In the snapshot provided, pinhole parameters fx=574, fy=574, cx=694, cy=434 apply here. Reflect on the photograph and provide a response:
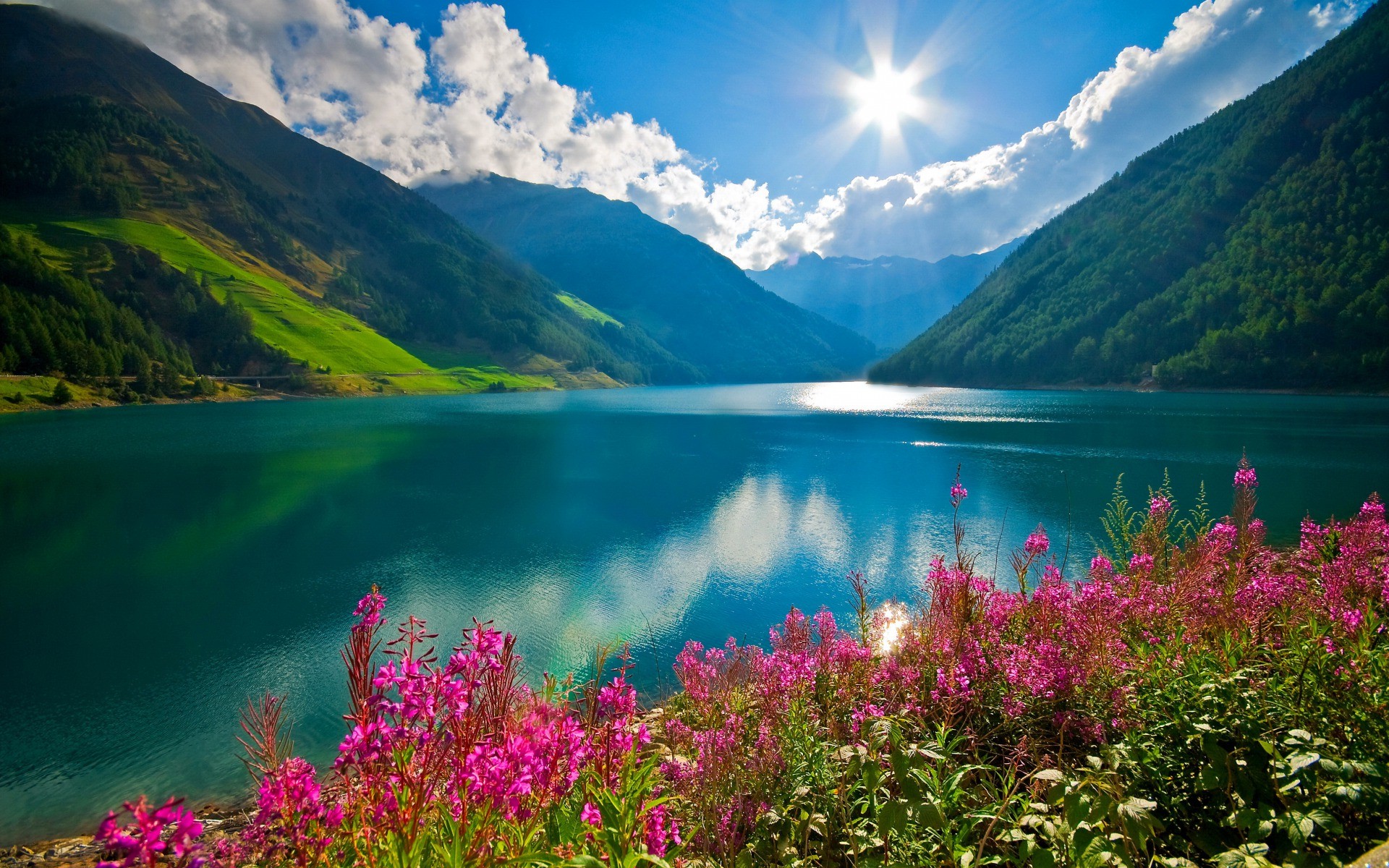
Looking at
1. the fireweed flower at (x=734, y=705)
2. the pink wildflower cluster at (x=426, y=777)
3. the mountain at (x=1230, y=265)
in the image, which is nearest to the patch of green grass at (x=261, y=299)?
the fireweed flower at (x=734, y=705)

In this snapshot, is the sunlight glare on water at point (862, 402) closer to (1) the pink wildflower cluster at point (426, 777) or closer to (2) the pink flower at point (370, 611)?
(1) the pink wildflower cluster at point (426, 777)

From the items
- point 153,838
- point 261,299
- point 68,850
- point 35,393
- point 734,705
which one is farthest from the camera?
point 261,299

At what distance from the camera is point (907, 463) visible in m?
41.6

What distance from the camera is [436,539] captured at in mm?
23891

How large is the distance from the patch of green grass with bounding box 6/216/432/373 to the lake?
9182 cm

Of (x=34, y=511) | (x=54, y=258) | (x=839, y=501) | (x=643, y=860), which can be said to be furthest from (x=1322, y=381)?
(x=54, y=258)

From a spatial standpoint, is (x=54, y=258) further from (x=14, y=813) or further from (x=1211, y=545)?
(x=1211, y=545)

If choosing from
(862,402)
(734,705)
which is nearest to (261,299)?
(862,402)

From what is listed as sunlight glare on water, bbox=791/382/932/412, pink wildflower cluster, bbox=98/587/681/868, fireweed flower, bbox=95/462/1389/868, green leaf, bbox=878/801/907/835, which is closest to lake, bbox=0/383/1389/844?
fireweed flower, bbox=95/462/1389/868

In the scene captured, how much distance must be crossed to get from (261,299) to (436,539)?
179 meters

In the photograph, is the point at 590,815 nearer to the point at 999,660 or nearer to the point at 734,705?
the point at 999,660

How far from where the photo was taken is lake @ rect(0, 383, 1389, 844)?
464 inches

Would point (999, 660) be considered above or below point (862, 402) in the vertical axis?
below

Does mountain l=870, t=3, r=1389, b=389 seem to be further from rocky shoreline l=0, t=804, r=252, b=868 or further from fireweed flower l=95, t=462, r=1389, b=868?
rocky shoreline l=0, t=804, r=252, b=868
